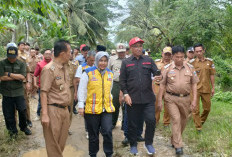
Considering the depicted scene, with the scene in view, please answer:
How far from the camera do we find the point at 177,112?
4465mm

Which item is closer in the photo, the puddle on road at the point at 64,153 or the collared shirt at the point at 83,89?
the collared shirt at the point at 83,89

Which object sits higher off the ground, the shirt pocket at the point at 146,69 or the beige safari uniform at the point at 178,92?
the shirt pocket at the point at 146,69

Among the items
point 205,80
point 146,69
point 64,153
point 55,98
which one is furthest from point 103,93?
point 205,80

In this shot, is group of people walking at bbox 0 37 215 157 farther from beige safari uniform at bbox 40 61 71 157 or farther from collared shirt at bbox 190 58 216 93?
collared shirt at bbox 190 58 216 93

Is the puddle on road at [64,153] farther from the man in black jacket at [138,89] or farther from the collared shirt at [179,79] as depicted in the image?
the collared shirt at [179,79]

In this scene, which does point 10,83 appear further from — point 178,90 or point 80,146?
point 178,90

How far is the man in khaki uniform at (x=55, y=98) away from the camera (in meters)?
3.40

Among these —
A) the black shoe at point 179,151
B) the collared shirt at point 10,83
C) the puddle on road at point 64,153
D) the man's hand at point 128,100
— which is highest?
the collared shirt at point 10,83

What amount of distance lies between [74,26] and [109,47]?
84.9 feet

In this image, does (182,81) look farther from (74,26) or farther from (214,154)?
(74,26)

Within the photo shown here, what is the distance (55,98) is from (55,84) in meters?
0.21

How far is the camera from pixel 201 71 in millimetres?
5871

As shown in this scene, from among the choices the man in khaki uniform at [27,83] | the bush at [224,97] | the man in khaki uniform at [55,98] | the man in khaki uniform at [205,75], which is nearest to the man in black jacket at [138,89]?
the man in khaki uniform at [55,98]

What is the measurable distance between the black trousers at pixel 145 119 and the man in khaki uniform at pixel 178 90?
30cm
